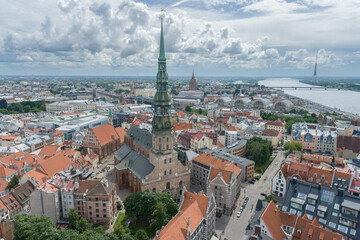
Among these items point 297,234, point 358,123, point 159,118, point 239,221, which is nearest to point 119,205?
point 159,118

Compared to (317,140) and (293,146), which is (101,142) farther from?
(317,140)

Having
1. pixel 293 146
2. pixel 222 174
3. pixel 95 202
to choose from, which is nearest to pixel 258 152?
pixel 293 146

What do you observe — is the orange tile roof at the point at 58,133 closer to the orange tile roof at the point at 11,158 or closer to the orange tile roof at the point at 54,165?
the orange tile roof at the point at 11,158

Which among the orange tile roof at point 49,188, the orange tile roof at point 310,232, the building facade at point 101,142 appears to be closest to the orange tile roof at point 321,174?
the orange tile roof at point 310,232

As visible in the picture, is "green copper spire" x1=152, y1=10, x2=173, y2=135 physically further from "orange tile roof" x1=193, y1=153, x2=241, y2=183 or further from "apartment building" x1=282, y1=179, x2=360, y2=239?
"apartment building" x1=282, y1=179, x2=360, y2=239

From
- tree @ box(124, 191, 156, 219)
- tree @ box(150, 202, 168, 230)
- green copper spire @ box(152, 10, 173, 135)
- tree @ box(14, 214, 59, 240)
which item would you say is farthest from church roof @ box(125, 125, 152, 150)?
tree @ box(14, 214, 59, 240)

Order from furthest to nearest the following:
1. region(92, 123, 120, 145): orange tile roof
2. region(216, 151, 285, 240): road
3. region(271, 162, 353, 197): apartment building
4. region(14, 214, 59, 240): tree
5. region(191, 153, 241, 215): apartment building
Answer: region(92, 123, 120, 145): orange tile roof
region(271, 162, 353, 197): apartment building
region(191, 153, 241, 215): apartment building
region(216, 151, 285, 240): road
region(14, 214, 59, 240): tree
